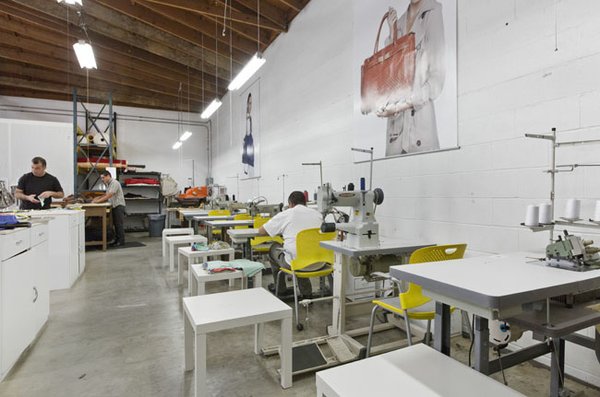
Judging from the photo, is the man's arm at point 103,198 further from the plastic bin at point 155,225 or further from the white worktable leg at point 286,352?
the white worktable leg at point 286,352

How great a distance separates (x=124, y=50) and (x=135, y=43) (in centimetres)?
77

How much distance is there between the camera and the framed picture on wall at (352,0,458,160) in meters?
2.63

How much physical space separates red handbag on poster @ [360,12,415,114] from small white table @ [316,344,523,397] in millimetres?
2440

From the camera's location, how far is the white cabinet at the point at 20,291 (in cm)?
196

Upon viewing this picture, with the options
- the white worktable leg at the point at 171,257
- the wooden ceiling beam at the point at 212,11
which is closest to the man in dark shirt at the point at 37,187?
the white worktable leg at the point at 171,257

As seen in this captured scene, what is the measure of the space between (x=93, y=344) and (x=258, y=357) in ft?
4.12

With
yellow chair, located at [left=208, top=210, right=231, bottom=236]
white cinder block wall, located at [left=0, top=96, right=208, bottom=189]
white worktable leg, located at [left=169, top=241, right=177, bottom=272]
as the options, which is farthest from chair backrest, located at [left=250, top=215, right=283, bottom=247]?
white cinder block wall, located at [left=0, top=96, right=208, bottom=189]

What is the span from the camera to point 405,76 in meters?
2.98

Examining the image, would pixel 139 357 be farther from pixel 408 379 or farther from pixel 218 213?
pixel 218 213

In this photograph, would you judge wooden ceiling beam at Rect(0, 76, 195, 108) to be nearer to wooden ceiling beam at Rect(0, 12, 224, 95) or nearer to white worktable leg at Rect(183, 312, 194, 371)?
wooden ceiling beam at Rect(0, 12, 224, 95)

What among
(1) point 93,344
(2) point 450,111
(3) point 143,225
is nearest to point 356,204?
(2) point 450,111

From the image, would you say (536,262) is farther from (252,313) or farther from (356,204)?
(252,313)

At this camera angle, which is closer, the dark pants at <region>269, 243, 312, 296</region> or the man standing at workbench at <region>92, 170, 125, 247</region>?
the dark pants at <region>269, 243, 312, 296</region>

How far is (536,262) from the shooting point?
1469 mm
